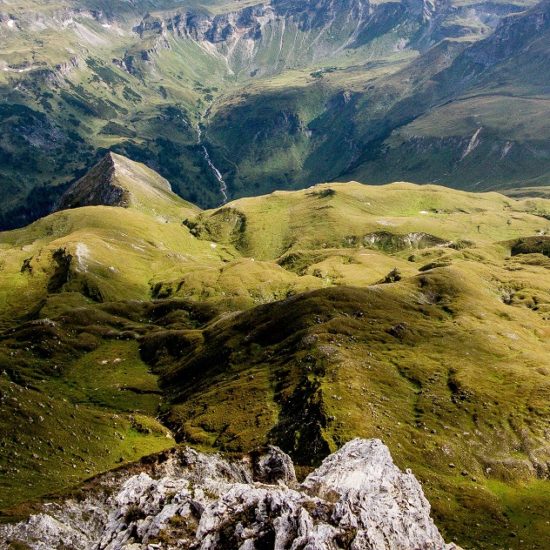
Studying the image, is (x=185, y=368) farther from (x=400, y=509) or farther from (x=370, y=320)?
(x=400, y=509)

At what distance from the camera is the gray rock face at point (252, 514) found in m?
40.1

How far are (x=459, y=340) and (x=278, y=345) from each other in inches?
2364

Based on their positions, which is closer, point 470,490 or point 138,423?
point 470,490

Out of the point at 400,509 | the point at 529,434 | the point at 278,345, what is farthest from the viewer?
the point at 278,345

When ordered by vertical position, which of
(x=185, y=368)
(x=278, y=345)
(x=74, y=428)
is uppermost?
(x=74, y=428)

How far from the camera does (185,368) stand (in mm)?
197750

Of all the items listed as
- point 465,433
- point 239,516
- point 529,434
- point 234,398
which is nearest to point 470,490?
point 465,433

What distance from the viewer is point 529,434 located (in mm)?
136250

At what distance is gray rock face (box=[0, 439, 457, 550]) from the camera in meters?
40.1

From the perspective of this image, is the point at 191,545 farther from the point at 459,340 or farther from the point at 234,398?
the point at 459,340

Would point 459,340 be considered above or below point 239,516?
below

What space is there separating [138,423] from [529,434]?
93704 millimetres

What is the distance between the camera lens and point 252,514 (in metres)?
41.9

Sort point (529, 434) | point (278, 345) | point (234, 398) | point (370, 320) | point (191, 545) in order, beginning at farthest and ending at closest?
point (370, 320)
point (278, 345)
point (234, 398)
point (529, 434)
point (191, 545)
